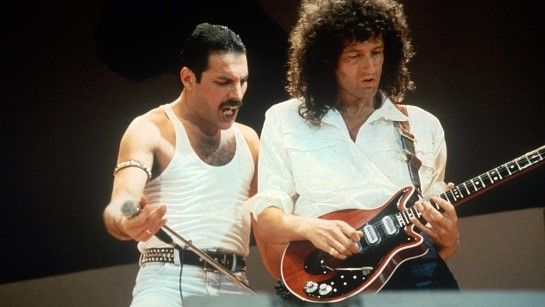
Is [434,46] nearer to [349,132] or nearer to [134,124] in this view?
[349,132]

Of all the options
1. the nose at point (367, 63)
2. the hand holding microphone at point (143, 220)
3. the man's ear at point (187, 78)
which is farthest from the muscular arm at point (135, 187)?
the nose at point (367, 63)

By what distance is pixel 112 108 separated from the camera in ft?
8.16

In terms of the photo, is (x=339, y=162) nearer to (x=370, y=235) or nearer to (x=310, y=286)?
(x=370, y=235)

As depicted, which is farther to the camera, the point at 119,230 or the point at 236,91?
the point at 236,91

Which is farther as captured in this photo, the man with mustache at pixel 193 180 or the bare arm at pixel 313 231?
the man with mustache at pixel 193 180

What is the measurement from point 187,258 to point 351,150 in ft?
1.84

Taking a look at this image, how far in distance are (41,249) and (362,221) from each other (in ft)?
3.79

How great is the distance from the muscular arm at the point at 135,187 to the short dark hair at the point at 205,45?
0.23 m

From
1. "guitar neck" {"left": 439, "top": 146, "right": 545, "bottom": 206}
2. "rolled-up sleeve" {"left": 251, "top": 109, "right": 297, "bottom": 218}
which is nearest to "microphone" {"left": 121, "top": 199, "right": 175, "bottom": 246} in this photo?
"rolled-up sleeve" {"left": 251, "top": 109, "right": 297, "bottom": 218}

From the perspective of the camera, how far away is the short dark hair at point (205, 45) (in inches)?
90.4

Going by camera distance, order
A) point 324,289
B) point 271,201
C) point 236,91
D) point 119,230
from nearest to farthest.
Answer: point 324,289 < point 271,201 < point 119,230 < point 236,91

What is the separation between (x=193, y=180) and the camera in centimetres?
215

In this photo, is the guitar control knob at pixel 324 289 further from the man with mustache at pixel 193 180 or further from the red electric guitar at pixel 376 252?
the man with mustache at pixel 193 180

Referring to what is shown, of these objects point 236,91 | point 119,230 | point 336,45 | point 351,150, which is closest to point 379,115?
point 351,150
